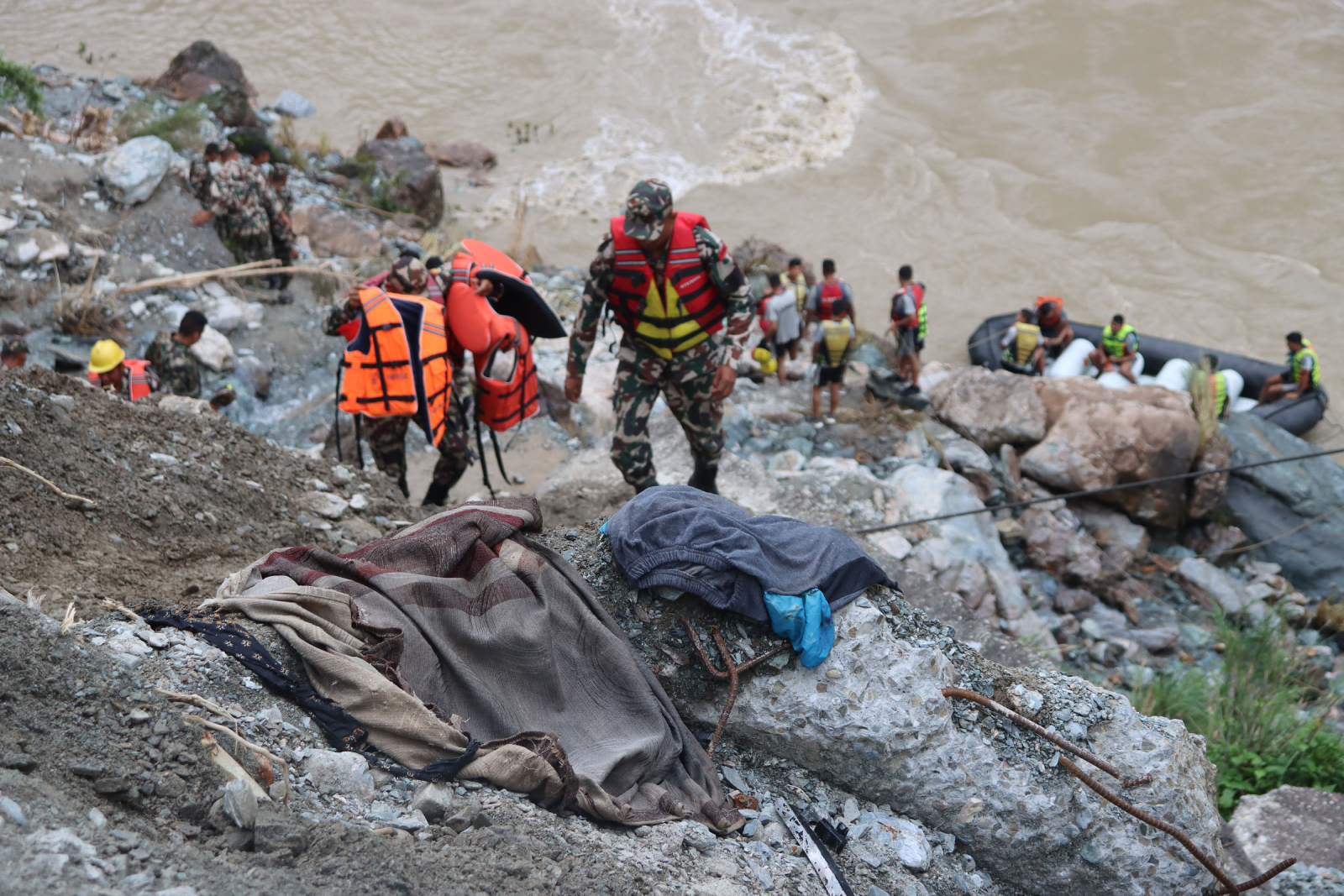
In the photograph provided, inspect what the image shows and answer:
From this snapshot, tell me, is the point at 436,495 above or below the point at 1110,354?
above

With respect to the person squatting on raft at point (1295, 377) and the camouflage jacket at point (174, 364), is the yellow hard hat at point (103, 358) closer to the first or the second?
the camouflage jacket at point (174, 364)

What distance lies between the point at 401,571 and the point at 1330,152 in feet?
54.2

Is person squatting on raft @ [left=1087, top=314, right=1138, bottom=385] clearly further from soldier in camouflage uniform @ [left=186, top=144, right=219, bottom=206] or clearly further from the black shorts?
soldier in camouflage uniform @ [left=186, top=144, right=219, bottom=206]

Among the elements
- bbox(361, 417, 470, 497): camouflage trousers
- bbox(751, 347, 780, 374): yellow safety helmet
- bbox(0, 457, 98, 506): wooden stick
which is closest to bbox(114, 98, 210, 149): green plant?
bbox(751, 347, 780, 374): yellow safety helmet

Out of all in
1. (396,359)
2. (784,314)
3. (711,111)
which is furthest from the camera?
(711,111)

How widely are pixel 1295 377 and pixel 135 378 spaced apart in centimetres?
1009

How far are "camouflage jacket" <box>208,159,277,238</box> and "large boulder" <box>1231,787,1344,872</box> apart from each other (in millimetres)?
7645

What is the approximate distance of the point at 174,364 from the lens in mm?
5426

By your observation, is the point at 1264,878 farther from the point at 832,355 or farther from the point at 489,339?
the point at 832,355

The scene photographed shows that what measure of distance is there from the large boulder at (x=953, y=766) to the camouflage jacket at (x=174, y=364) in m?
4.15

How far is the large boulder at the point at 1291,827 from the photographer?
3.58 m

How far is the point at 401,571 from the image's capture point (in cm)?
263

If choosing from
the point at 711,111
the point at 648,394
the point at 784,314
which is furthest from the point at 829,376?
the point at 711,111

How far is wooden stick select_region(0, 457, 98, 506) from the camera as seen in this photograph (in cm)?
285
